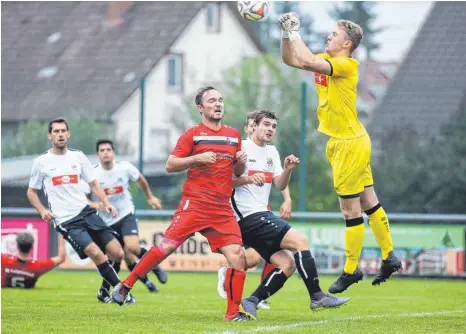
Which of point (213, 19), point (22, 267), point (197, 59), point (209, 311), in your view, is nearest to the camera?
point (209, 311)

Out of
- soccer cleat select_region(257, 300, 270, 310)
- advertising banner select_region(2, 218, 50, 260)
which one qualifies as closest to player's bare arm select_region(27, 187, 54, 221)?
soccer cleat select_region(257, 300, 270, 310)

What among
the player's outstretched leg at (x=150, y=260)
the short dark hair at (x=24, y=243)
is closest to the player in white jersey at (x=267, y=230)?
the player's outstretched leg at (x=150, y=260)

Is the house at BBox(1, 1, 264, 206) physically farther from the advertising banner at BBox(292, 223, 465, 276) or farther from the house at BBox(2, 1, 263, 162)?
the advertising banner at BBox(292, 223, 465, 276)

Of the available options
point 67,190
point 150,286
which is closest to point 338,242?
point 150,286

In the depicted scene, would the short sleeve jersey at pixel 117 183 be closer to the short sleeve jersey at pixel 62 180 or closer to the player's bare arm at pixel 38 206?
the short sleeve jersey at pixel 62 180

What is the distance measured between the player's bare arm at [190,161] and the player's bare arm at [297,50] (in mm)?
1045

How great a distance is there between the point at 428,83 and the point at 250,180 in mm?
23742

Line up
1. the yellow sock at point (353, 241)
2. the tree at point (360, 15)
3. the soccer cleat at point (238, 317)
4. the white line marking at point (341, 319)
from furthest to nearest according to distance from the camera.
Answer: the tree at point (360, 15), the yellow sock at point (353, 241), the soccer cleat at point (238, 317), the white line marking at point (341, 319)

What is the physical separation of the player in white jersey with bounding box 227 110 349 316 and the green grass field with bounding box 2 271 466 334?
0.24 metres

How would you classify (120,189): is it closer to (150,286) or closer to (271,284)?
(150,286)

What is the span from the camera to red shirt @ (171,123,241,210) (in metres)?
9.53

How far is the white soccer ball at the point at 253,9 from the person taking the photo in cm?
988

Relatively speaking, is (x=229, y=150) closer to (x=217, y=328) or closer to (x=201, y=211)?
(x=201, y=211)

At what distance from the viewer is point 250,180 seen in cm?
980
